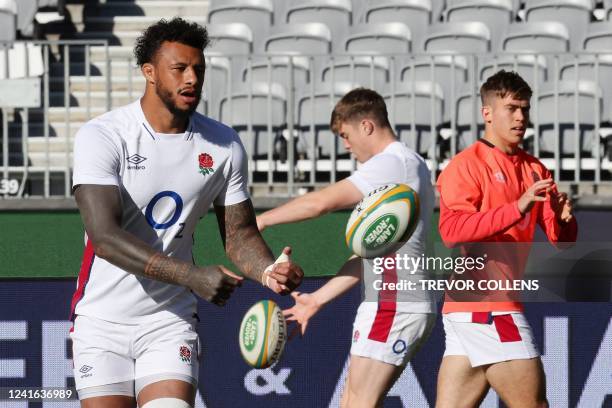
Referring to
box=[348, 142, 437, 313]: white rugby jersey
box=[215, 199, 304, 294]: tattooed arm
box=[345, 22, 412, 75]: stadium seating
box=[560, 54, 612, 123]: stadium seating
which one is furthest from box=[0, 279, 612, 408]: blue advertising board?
box=[345, 22, 412, 75]: stadium seating

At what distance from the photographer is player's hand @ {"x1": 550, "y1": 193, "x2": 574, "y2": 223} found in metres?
5.33

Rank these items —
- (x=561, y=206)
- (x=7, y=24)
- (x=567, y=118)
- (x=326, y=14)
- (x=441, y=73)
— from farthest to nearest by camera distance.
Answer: (x=326, y=14)
(x=7, y=24)
(x=441, y=73)
(x=567, y=118)
(x=561, y=206)

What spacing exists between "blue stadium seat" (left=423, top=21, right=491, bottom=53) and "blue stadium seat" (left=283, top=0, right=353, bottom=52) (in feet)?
3.96

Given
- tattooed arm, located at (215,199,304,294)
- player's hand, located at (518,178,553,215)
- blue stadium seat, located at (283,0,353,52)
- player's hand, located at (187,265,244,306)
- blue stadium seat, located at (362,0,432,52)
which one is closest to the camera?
player's hand, located at (187,265,244,306)

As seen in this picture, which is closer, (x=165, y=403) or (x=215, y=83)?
(x=165, y=403)

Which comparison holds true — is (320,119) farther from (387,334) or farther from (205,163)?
(205,163)

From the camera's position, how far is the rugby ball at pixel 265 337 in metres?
4.60

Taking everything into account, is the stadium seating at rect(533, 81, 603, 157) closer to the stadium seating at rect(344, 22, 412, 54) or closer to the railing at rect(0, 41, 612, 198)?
the railing at rect(0, 41, 612, 198)

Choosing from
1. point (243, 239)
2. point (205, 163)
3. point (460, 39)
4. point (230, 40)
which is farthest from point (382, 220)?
point (230, 40)

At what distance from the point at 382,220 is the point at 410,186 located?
1.45ft

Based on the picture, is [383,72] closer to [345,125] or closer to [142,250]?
[345,125]

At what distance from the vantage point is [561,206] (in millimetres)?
5379

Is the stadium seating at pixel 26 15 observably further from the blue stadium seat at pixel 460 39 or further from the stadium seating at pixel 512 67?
the stadium seating at pixel 512 67

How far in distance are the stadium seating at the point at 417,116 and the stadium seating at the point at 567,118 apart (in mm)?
789
